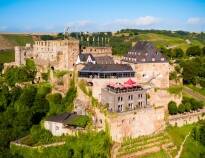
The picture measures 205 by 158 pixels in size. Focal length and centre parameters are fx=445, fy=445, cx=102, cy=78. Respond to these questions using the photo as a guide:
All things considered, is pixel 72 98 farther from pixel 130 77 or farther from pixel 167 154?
pixel 167 154

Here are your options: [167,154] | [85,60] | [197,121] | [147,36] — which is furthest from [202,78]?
[147,36]

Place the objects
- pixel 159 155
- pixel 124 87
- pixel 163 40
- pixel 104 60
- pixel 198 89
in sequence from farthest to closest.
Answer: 1. pixel 163 40
2. pixel 198 89
3. pixel 104 60
4. pixel 124 87
5. pixel 159 155

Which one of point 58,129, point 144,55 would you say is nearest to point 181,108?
point 144,55

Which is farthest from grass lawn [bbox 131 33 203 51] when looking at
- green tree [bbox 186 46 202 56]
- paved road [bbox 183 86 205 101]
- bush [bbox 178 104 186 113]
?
bush [bbox 178 104 186 113]

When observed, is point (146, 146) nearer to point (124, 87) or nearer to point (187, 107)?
point (124, 87)

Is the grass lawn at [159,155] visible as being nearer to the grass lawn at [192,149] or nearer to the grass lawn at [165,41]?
the grass lawn at [192,149]

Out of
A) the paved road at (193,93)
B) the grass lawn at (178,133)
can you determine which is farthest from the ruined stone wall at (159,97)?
the paved road at (193,93)
